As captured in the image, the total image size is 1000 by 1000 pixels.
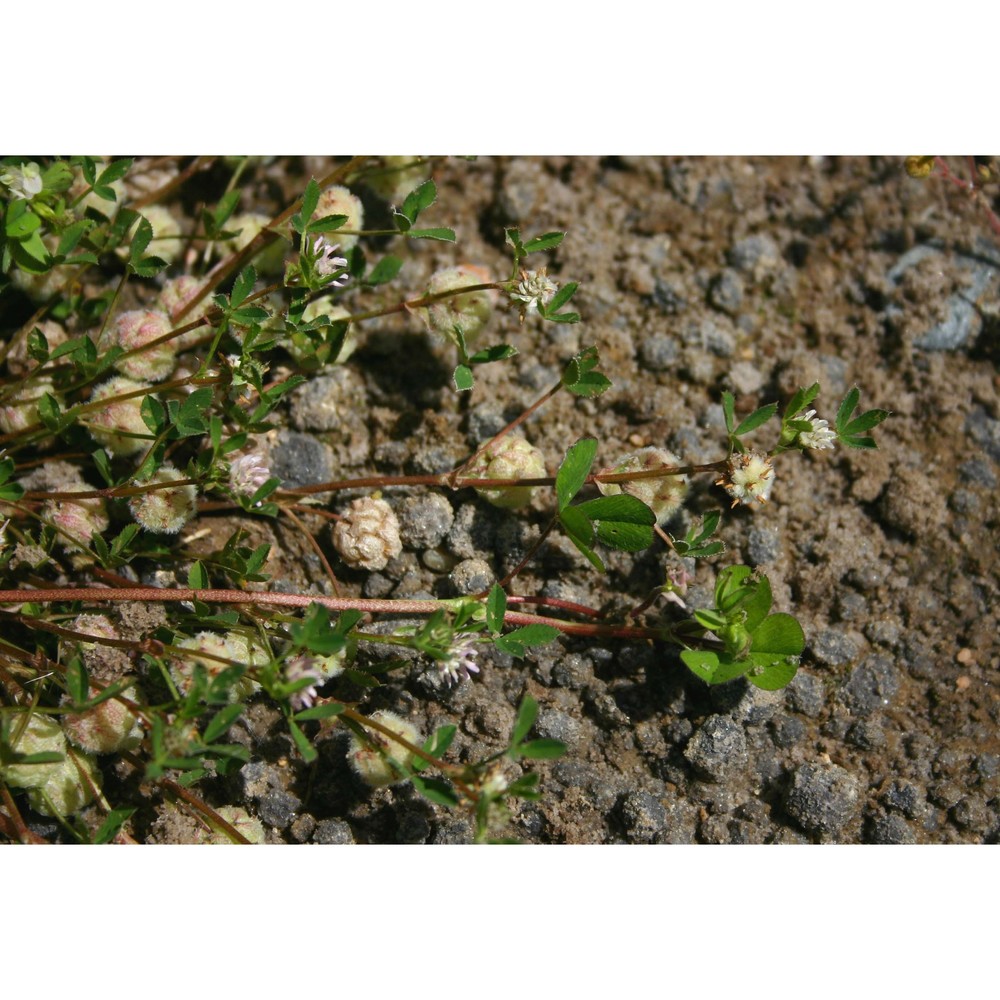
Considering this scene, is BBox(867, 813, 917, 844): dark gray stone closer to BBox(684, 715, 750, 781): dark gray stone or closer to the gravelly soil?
the gravelly soil

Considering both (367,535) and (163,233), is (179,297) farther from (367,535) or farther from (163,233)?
(367,535)

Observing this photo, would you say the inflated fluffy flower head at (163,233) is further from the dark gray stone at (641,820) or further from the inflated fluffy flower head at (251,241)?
the dark gray stone at (641,820)

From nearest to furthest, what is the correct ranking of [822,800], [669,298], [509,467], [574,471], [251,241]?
1. [574,471]
2. [822,800]
3. [509,467]
4. [251,241]
5. [669,298]

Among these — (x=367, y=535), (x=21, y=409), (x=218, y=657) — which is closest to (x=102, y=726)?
(x=218, y=657)

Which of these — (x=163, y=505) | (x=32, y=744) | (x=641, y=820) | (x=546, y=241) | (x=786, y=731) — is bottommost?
(x=641, y=820)

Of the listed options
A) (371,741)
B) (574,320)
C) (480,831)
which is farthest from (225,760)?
(574,320)

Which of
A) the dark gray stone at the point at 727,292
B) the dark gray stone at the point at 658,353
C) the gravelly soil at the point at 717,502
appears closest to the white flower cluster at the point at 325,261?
the gravelly soil at the point at 717,502
